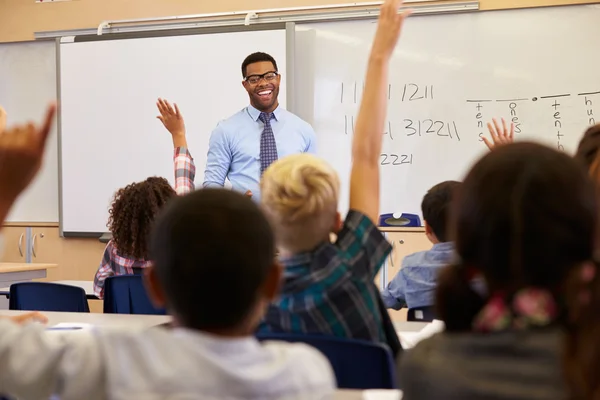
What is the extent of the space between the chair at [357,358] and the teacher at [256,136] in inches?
138

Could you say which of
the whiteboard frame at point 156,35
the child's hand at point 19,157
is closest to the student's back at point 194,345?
the child's hand at point 19,157

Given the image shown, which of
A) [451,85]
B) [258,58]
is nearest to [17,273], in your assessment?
[258,58]

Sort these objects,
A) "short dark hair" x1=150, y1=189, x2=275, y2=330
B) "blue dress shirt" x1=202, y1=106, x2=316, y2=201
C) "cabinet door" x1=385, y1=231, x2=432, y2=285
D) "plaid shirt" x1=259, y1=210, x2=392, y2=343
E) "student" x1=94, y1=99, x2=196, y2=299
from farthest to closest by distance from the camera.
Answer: "blue dress shirt" x1=202, y1=106, x2=316, y2=201 → "cabinet door" x1=385, y1=231, x2=432, y2=285 → "student" x1=94, y1=99, x2=196, y2=299 → "plaid shirt" x1=259, y1=210, x2=392, y2=343 → "short dark hair" x1=150, y1=189, x2=275, y2=330

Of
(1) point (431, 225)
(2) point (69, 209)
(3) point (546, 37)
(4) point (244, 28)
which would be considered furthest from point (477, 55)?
(2) point (69, 209)

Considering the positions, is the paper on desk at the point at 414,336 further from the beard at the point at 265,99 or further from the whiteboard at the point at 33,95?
the whiteboard at the point at 33,95

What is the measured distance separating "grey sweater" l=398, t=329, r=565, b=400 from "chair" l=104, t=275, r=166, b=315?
220 centimetres

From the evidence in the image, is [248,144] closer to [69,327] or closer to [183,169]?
[183,169]

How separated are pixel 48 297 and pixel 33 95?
3.60m

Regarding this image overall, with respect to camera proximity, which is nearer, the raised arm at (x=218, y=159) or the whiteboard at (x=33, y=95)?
the raised arm at (x=218, y=159)

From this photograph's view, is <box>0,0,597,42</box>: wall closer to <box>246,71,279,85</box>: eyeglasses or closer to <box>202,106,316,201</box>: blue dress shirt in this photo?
<box>246,71,279,85</box>: eyeglasses

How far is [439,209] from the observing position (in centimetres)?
287

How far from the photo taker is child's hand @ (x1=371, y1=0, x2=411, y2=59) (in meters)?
1.94

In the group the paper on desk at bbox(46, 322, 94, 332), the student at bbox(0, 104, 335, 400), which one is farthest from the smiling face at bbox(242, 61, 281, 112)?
the student at bbox(0, 104, 335, 400)

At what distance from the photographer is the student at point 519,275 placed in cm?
86
